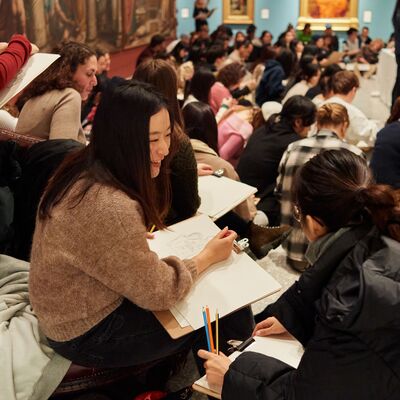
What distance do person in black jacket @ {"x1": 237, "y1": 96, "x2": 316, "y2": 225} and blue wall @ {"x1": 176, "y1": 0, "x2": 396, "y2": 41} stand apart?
10825mm

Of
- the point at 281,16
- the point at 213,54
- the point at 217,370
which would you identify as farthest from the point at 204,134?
the point at 281,16

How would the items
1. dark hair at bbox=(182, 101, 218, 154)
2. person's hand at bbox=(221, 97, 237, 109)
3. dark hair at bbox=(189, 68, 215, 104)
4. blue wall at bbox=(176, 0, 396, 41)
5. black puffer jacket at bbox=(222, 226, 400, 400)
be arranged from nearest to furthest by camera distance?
black puffer jacket at bbox=(222, 226, 400, 400), dark hair at bbox=(182, 101, 218, 154), dark hair at bbox=(189, 68, 215, 104), person's hand at bbox=(221, 97, 237, 109), blue wall at bbox=(176, 0, 396, 41)

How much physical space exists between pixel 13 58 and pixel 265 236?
1.74 meters

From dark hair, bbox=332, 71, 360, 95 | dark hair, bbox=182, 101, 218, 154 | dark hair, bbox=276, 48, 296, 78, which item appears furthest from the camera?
dark hair, bbox=276, 48, 296, 78

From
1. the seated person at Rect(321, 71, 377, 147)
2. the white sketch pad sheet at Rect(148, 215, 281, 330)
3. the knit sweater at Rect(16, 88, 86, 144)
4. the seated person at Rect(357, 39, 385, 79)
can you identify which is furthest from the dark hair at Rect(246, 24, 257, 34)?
the white sketch pad sheet at Rect(148, 215, 281, 330)

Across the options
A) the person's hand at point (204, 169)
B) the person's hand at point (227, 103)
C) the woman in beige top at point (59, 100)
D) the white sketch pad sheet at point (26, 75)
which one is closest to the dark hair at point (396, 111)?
the person's hand at point (204, 169)

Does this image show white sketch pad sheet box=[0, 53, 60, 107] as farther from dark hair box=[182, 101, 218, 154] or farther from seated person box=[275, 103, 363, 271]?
seated person box=[275, 103, 363, 271]

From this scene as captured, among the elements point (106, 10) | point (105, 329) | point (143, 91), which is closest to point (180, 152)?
point (143, 91)

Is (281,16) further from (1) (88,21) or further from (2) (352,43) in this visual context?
(1) (88,21)

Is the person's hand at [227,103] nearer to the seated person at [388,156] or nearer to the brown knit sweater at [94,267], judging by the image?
the seated person at [388,156]

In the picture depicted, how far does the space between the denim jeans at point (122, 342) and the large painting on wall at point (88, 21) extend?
4446 mm

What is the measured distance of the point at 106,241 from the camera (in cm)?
163

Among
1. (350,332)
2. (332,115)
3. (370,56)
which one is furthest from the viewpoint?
(370,56)

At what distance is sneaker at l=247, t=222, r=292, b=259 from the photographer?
127 inches
